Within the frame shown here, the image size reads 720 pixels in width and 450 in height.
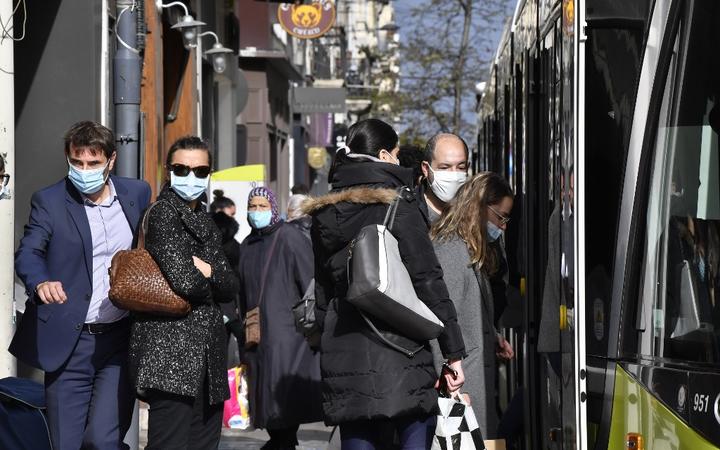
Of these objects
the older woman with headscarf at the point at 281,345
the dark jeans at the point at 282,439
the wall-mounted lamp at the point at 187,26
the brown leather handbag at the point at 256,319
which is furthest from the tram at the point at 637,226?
the wall-mounted lamp at the point at 187,26

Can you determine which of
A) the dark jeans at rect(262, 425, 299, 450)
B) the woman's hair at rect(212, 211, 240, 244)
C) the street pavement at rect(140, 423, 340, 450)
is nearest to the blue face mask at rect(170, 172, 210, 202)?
the dark jeans at rect(262, 425, 299, 450)

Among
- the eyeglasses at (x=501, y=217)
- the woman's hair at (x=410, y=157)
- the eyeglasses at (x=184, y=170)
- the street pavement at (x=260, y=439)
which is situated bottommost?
the street pavement at (x=260, y=439)

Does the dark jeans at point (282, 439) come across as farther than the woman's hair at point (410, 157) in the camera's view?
No

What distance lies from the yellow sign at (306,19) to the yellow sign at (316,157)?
1719cm

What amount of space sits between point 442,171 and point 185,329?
1673 millimetres

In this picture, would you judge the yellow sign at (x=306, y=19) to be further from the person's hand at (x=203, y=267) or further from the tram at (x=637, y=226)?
the tram at (x=637, y=226)

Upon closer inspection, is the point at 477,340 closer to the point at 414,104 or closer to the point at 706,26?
the point at 706,26

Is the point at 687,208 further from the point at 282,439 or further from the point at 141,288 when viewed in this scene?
the point at 282,439

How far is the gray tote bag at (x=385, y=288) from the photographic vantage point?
5742 mm

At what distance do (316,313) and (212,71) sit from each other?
54.0ft

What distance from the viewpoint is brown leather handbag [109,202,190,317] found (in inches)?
251

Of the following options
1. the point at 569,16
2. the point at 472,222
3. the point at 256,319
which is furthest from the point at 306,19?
the point at 569,16

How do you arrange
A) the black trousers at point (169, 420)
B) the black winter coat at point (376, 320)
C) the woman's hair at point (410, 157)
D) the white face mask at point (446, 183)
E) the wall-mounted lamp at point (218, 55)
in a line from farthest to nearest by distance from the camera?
the wall-mounted lamp at point (218, 55) → the woman's hair at point (410, 157) → the white face mask at point (446, 183) → the black trousers at point (169, 420) → the black winter coat at point (376, 320)

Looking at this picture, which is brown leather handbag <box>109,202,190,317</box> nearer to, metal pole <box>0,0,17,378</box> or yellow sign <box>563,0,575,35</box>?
yellow sign <box>563,0,575,35</box>
